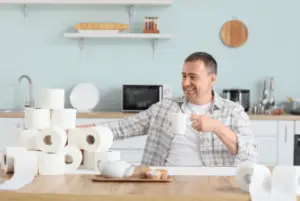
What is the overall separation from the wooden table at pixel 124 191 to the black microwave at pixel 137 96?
2.80 m

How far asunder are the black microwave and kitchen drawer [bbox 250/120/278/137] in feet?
2.96

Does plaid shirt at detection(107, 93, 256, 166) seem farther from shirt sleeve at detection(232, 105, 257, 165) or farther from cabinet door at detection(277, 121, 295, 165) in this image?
cabinet door at detection(277, 121, 295, 165)

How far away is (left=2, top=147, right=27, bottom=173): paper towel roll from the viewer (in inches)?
95.3

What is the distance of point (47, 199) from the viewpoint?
207 cm

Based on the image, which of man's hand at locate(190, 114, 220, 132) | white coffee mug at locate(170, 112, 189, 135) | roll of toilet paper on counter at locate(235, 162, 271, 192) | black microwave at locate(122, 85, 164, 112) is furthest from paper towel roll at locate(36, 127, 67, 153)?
black microwave at locate(122, 85, 164, 112)

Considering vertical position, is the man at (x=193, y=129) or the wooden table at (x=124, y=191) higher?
the man at (x=193, y=129)

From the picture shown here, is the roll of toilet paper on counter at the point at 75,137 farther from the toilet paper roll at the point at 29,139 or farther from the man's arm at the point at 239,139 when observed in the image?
the man's arm at the point at 239,139

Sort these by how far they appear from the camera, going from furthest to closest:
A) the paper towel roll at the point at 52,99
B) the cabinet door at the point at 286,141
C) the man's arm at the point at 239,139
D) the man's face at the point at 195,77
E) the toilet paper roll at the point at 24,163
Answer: the cabinet door at the point at 286,141 < the man's face at the point at 195,77 < the man's arm at the point at 239,139 < the paper towel roll at the point at 52,99 < the toilet paper roll at the point at 24,163

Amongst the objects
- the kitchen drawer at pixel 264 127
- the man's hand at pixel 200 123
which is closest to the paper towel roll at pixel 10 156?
the man's hand at pixel 200 123

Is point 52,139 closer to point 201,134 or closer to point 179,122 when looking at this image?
point 179,122

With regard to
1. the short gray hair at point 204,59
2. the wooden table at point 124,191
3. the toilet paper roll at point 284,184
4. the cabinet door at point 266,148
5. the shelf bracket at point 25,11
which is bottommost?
the cabinet door at point 266,148

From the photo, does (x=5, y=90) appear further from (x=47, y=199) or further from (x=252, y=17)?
(x=47, y=199)

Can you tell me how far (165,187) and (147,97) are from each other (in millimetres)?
2994

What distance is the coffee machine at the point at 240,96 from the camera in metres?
5.26
